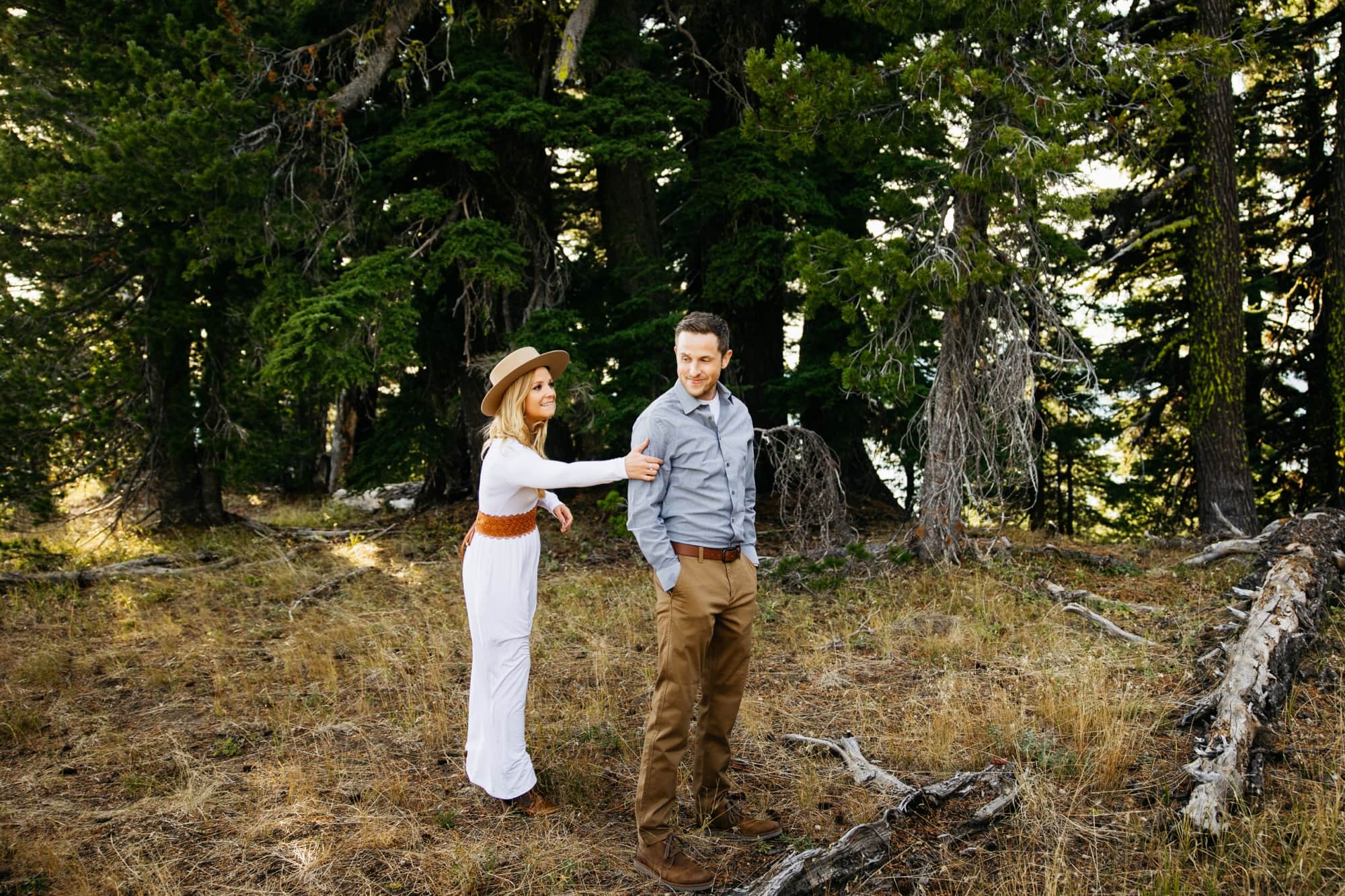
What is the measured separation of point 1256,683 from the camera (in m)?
5.01

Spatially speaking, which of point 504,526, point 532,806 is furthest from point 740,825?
point 504,526

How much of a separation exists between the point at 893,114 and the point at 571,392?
4500 millimetres

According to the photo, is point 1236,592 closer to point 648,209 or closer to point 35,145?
point 648,209

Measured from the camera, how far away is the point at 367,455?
41.9 ft

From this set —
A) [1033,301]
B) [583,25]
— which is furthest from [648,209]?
[1033,301]

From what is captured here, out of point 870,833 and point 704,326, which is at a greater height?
point 704,326

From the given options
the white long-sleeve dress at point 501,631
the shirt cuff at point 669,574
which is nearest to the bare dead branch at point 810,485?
the white long-sleeve dress at point 501,631

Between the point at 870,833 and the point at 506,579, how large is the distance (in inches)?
Answer: 83.0

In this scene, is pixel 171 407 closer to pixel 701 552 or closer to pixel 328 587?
pixel 328 587

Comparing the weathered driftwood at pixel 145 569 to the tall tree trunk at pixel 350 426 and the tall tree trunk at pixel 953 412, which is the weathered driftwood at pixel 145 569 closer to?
the tall tree trunk at pixel 350 426

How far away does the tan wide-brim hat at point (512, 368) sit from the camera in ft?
14.8

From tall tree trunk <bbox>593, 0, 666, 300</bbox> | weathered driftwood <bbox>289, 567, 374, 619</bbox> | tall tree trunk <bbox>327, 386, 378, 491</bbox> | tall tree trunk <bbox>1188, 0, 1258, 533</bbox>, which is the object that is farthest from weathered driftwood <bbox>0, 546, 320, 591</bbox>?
tall tree trunk <bbox>1188, 0, 1258, 533</bbox>

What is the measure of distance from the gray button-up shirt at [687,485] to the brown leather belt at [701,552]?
2 centimetres

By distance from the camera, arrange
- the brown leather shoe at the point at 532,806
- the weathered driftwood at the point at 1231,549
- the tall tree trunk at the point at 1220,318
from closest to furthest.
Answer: the brown leather shoe at the point at 532,806 < the weathered driftwood at the point at 1231,549 < the tall tree trunk at the point at 1220,318
